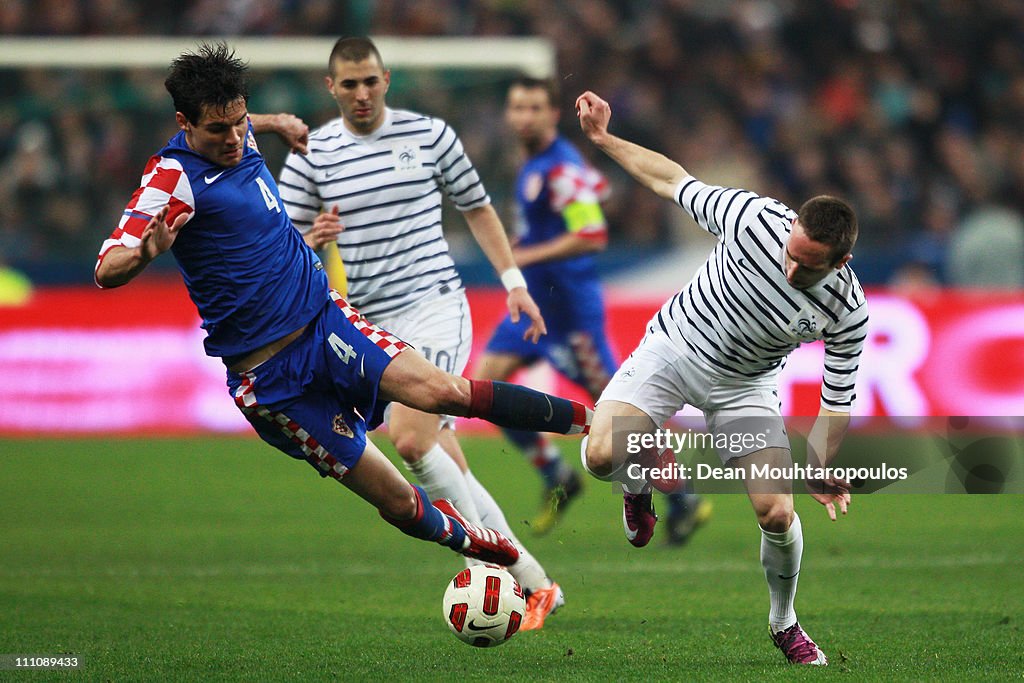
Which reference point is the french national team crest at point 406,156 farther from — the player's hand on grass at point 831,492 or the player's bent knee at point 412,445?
the player's hand on grass at point 831,492

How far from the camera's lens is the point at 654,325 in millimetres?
6398

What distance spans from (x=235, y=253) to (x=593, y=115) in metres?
1.71

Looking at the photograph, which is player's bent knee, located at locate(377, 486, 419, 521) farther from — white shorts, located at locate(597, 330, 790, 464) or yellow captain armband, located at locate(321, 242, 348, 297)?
yellow captain armband, located at locate(321, 242, 348, 297)

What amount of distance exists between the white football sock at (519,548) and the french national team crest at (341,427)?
3.72ft

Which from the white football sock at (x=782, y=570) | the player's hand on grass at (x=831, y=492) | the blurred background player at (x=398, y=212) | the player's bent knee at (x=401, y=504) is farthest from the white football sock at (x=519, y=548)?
the player's hand on grass at (x=831, y=492)

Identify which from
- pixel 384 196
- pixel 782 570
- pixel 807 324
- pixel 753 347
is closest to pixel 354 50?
pixel 384 196

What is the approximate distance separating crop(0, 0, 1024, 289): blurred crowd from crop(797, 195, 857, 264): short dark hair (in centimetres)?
1022

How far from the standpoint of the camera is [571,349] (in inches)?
371

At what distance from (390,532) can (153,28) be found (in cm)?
1094

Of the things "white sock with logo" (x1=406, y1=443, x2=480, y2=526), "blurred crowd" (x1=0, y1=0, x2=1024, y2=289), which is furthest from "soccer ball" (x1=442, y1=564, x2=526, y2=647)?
"blurred crowd" (x1=0, y1=0, x2=1024, y2=289)

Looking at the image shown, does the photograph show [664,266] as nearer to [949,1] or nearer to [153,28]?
[949,1]

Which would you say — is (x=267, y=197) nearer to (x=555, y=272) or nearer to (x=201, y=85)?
(x=201, y=85)

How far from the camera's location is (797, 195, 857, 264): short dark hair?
5328mm

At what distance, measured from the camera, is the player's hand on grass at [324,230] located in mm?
6496
